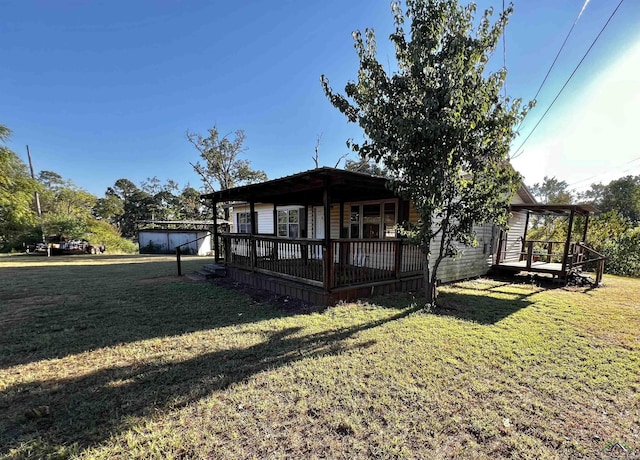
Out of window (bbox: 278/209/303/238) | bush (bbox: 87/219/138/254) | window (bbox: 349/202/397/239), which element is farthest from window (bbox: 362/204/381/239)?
bush (bbox: 87/219/138/254)

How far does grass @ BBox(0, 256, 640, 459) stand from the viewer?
2.09m

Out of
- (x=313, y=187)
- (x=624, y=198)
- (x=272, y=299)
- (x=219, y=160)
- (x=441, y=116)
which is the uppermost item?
(x=219, y=160)

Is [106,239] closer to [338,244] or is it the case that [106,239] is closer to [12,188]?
[12,188]

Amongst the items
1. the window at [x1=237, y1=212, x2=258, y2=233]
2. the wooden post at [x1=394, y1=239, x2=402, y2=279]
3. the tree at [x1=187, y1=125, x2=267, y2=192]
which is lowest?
the wooden post at [x1=394, y1=239, x2=402, y2=279]

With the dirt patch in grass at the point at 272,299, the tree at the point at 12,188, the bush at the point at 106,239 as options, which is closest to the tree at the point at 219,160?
the bush at the point at 106,239

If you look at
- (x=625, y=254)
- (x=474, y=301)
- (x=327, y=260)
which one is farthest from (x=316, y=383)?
(x=625, y=254)

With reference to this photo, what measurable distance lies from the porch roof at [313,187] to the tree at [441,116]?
644 mm

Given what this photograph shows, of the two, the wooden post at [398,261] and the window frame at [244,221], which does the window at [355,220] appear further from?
the window frame at [244,221]

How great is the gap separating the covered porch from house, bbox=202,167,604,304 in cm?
11

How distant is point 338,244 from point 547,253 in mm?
9682

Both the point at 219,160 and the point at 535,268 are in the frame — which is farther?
the point at 219,160

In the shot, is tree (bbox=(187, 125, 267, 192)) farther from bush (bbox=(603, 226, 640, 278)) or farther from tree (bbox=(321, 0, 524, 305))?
bush (bbox=(603, 226, 640, 278))

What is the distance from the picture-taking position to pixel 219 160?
2991cm

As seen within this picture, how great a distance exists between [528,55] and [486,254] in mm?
6754
